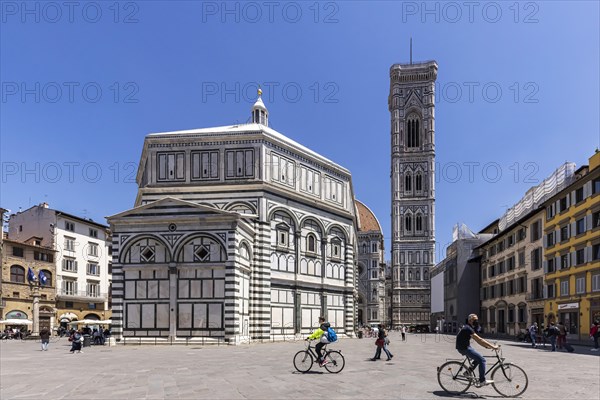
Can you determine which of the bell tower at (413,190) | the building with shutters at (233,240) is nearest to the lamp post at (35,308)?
the building with shutters at (233,240)

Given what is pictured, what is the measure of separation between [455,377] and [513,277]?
1842 inches

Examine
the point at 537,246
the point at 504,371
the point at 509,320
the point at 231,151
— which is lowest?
the point at 509,320

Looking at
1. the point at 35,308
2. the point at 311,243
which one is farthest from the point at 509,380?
the point at 35,308

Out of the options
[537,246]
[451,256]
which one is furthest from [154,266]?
[451,256]

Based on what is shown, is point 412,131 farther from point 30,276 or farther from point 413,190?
point 30,276

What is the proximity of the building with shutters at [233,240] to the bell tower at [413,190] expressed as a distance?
6694 centimetres

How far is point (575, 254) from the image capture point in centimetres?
4344

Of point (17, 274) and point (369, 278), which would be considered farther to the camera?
point (369, 278)

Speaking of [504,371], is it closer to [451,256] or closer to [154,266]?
[154,266]

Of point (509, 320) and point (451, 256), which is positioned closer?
point (509, 320)

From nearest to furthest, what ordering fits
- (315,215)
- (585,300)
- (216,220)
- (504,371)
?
(504,371), (216,220), (585,300), (315,215)

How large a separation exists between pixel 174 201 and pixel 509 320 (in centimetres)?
3803

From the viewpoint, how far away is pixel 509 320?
5859 centimetres

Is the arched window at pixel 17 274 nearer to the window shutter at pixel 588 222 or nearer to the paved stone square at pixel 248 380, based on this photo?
the paved stone square at pixel 248 380
